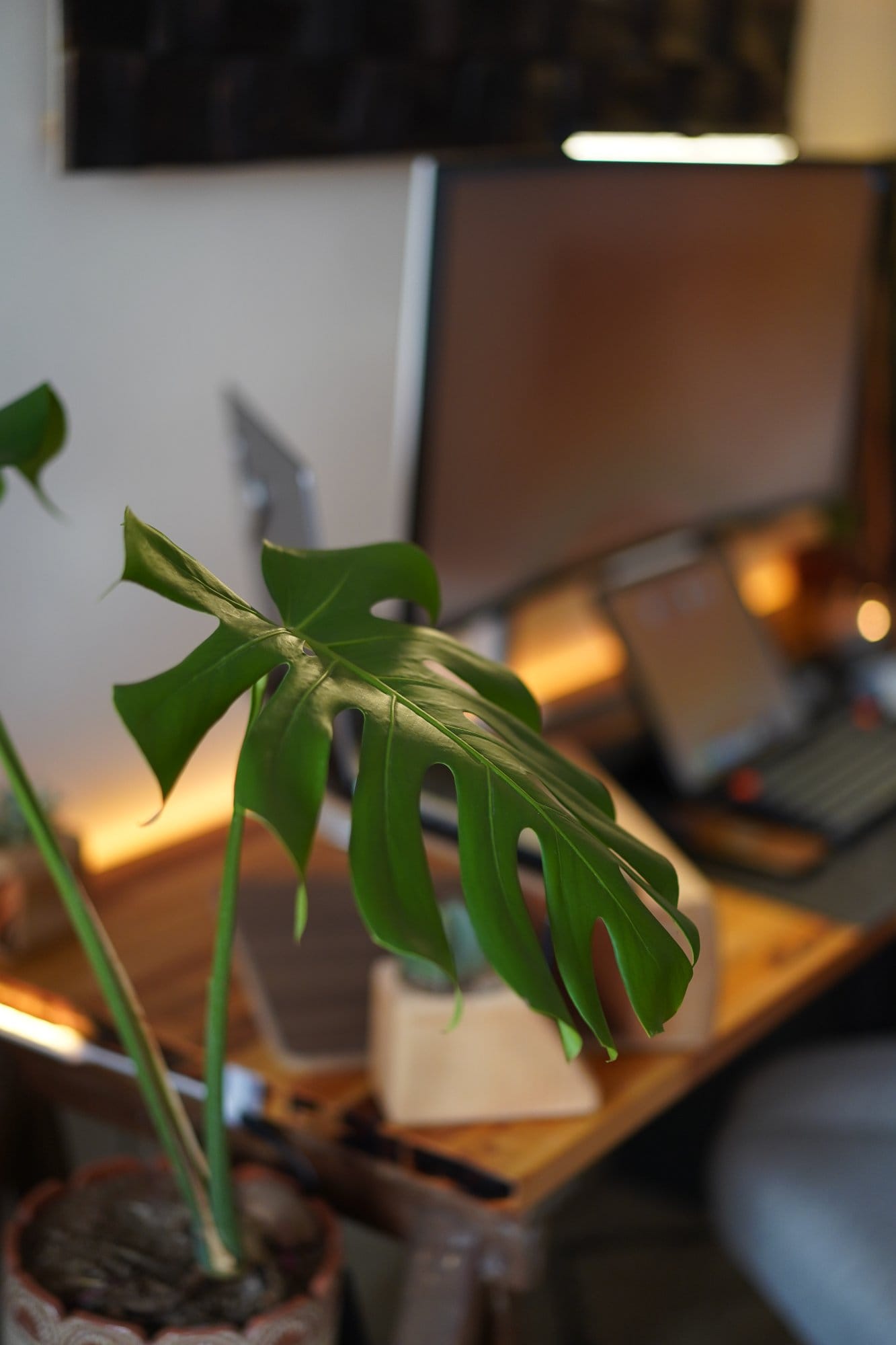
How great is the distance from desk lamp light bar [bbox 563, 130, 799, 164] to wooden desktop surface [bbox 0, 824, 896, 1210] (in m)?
0.69

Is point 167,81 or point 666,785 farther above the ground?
point 167,81

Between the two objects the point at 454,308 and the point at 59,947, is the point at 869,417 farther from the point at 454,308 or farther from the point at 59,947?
the point at 59,947

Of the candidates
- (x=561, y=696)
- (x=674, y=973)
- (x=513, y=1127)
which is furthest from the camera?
(x=561, y=696)

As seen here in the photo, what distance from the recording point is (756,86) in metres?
1.96

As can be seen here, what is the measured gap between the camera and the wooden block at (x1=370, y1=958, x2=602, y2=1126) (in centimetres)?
94

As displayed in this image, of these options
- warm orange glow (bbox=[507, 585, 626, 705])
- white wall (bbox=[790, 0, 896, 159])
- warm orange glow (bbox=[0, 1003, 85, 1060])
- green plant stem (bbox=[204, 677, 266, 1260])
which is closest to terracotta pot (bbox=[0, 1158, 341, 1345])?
green plant stem (bbox=[204, 677, 266, 1260])

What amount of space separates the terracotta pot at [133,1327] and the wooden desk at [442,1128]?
0.06 meters

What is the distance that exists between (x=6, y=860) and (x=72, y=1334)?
40 centimetres

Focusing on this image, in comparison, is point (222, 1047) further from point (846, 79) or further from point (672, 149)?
point (846, 79)

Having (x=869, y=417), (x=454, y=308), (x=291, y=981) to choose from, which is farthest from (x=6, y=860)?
(x=869, y=417)

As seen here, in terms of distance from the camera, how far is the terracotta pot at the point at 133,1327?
0.82 m

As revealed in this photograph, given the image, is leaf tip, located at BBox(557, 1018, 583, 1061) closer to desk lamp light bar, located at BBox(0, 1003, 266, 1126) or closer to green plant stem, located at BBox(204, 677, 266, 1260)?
green plant stem, located at BBox(204, 677, 266, 1260)

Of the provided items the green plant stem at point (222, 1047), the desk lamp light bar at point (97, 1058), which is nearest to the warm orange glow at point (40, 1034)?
the desk lamp light bar at point (97, 1058)

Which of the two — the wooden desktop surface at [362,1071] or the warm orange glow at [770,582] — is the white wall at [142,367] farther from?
the warm orange glow at [770,582]
